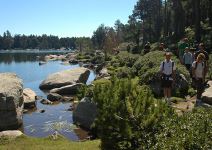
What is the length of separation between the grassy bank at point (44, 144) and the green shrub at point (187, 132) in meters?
4.17

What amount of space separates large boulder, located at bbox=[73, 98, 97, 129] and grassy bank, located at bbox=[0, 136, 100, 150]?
2.81m

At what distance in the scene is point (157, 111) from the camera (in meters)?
9.01

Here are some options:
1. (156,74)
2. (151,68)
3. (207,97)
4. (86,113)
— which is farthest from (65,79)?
(207,97)

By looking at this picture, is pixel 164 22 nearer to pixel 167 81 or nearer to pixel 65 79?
pixel 65 79

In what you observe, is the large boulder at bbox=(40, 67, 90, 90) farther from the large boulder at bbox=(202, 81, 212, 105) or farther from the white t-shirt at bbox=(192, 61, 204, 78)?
the white t-shirt at bbox=(192, 61, 204, 78)

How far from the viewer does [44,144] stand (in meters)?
13.7

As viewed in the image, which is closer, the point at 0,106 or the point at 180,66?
the point at 0,106

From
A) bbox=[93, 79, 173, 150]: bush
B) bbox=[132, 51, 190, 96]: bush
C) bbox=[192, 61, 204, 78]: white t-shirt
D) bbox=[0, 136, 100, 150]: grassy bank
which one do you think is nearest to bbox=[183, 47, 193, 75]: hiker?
bbox=[132, 51, 190, 96]: bush

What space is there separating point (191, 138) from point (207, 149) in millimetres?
400

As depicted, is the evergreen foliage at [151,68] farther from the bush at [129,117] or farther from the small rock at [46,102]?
the bush at [129,117]

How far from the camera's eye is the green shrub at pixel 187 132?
24.2ft

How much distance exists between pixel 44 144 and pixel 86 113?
13.4 ft

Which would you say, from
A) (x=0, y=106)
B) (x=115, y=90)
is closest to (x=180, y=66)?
(x=0, y=106)

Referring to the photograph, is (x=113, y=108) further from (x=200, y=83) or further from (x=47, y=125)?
(x=47, y=125)
